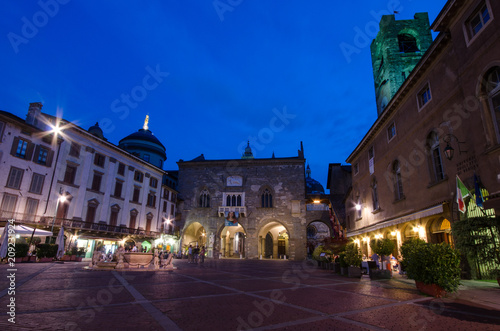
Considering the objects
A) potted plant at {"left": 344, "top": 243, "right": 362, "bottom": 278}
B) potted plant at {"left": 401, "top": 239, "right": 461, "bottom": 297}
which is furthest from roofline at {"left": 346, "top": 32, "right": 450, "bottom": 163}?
potted plant at {"left": 401, "top": 239, "right": 461, "bottom": 297}

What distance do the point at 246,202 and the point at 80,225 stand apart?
19.7m

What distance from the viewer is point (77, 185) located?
86.1ft

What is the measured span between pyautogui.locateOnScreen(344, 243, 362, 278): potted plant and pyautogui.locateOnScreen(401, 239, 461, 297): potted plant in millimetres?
4803

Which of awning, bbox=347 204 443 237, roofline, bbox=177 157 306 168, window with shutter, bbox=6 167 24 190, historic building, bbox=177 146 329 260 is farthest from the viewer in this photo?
roofline, bbox=177 157 306 168

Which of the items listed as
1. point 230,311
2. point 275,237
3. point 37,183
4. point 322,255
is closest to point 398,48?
point 322,255

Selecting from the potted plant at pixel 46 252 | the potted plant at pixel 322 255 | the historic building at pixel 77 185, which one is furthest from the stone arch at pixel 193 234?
the potted plant at pixel 322 255

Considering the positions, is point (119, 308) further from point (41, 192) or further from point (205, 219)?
point (205, 219)

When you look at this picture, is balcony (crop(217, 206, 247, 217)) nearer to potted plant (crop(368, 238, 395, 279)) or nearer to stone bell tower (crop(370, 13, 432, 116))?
stone bell tower (crop(370, 13, 432, 116))

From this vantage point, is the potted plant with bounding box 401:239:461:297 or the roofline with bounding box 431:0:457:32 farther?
A: the roofline with bounding box 431:0:457:32

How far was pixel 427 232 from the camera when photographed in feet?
42.1

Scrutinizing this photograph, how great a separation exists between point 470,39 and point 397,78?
15.9 m

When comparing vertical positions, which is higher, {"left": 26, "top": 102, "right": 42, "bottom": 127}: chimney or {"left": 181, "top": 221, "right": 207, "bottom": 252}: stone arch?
{"left": 26, "top": 102, "right": 42, "bottom": 127}: chimney

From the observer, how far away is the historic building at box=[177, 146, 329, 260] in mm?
36562

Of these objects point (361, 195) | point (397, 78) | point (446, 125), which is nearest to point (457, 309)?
point (446, 125)
